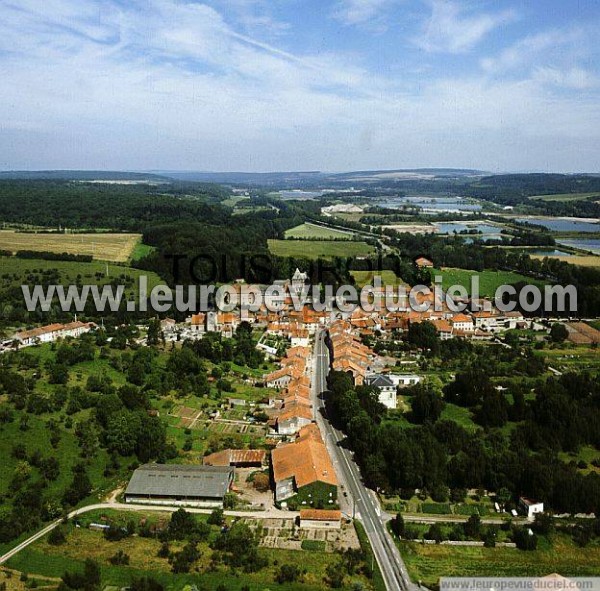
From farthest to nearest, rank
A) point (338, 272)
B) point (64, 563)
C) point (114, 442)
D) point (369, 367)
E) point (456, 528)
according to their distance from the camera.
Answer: point (338, 272) → point (369, 367) → point (114, 442) → point (456, 528) → point (64, 563)

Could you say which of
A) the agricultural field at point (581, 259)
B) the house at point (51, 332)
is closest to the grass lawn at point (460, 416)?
the house at point (51, 332)

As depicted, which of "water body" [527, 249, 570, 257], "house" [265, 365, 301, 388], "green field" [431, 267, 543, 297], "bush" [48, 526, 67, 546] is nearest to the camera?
"bush" [48, 526, 67, 546]

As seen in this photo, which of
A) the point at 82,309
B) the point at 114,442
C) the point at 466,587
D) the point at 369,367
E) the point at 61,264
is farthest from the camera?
the point at 61,264

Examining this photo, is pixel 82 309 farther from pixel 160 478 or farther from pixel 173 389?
pixel 160 478

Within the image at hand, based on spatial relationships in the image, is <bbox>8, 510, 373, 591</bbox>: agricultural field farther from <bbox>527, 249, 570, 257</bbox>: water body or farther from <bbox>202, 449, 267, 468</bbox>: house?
<bbox>527, 249, 570, 257</bbox>: water body

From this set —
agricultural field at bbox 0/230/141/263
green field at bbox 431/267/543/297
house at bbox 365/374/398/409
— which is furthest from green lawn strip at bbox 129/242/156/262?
house at bbox 365/374/398/409

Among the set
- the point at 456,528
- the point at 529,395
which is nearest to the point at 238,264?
the point at 529,395
